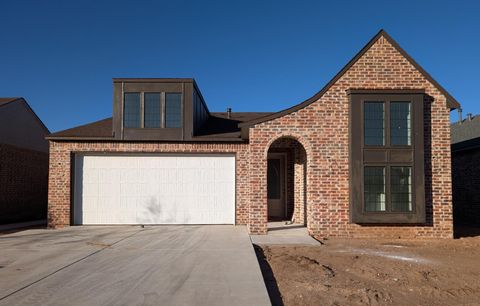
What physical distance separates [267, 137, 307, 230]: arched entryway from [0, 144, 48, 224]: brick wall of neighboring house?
1131cm

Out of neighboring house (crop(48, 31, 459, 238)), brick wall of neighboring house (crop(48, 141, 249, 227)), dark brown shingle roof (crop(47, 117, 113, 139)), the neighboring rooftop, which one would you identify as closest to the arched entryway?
neighboring house (crop(48, 31, 459, 238))

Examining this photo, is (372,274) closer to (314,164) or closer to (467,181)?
(314,164)

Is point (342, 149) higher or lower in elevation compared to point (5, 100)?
lower

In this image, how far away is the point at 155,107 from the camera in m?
14.0

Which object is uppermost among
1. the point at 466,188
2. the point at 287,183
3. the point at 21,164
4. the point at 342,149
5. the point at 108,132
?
the point at 108,132

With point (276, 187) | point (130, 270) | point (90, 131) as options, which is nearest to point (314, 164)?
point (276, 187)

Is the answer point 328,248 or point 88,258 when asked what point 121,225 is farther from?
point 328,248

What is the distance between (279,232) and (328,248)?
95.3 inches

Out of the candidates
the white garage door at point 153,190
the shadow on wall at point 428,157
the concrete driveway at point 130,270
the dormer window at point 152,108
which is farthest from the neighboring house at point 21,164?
the shadow on wall at point 428,157

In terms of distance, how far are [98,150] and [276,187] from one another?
291 inches

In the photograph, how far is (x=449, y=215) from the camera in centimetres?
1117

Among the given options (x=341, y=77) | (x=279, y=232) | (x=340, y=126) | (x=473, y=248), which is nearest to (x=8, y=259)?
(x=279, y=232)

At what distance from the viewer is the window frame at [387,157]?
10805 mm

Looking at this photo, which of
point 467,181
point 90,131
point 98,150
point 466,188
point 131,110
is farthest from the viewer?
point 466,188
